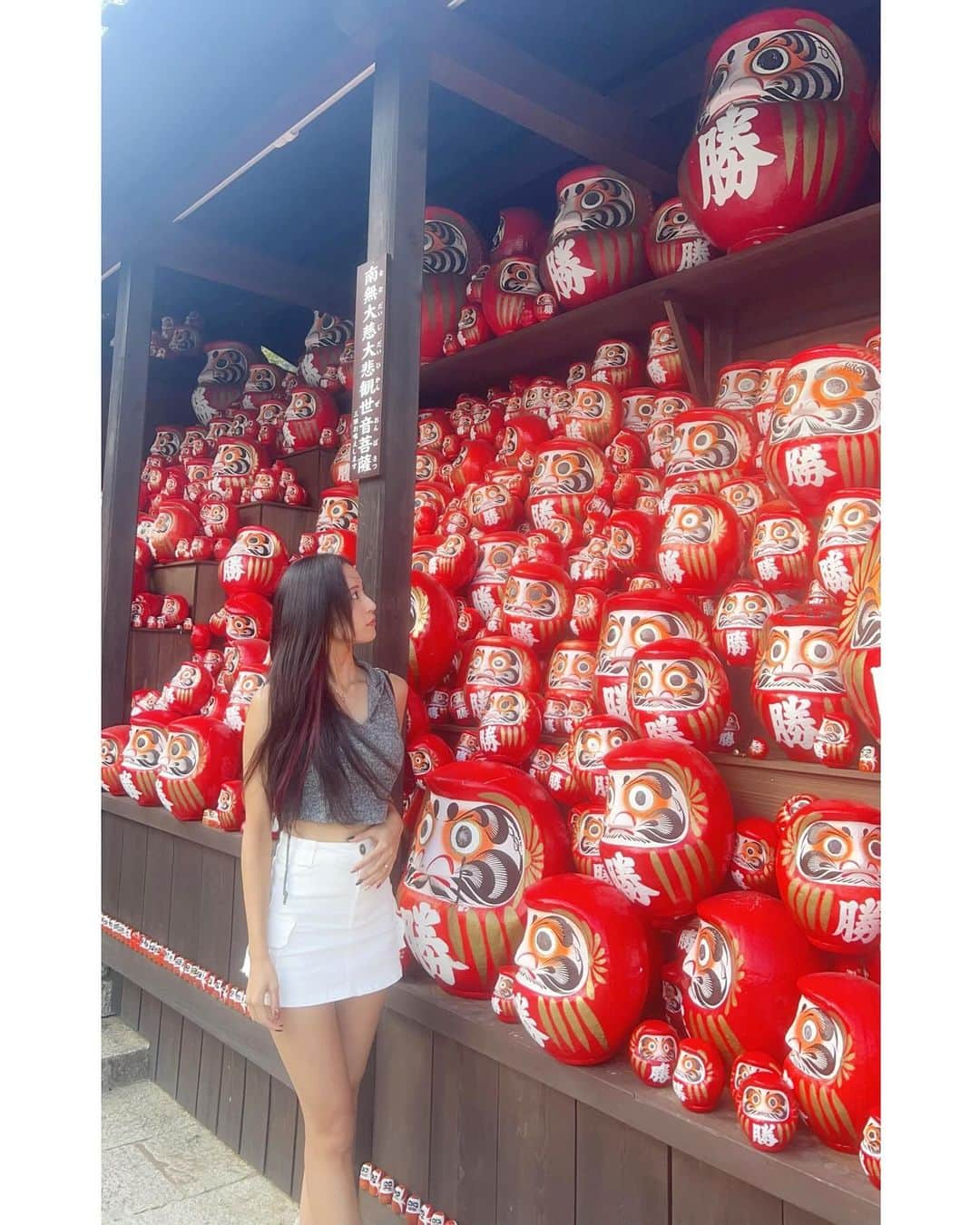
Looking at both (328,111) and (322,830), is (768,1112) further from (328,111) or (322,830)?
(328,111)

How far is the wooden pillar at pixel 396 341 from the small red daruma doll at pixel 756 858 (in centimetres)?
99

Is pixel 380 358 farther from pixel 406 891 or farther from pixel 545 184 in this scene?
→ pixel 545 184

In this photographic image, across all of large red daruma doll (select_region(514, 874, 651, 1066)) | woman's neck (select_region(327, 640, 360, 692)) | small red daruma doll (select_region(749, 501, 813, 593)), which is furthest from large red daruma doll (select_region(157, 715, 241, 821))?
small red daruma doll (select_region(749, 501, 813, 593))

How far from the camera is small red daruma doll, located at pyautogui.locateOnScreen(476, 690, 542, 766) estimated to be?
2.45 meters

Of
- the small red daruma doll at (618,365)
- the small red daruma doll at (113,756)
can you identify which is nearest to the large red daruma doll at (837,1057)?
the small red daruma doll at (618,365)

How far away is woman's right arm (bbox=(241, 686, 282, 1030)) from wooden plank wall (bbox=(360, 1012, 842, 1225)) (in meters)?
0.53

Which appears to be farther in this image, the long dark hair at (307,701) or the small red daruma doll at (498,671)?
the small red daruma doll at (498,671)

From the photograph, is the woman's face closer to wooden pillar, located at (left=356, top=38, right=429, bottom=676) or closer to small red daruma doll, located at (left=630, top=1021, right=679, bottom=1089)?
wooden pillar, located at (left=356, top=38, right=429, bottom=676)

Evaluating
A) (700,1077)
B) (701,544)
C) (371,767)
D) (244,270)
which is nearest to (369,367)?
(701,544)

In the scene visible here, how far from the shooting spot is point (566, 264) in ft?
11.5

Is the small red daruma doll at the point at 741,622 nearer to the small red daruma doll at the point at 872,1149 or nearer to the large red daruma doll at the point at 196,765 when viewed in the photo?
the small red daruma doll at the point at 872,1149

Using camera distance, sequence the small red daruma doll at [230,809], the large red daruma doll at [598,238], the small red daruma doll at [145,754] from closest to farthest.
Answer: the small red daruma doll at [230,809] → the small red daruma doll at [145,754] → the large red daruma doll at [598,238]

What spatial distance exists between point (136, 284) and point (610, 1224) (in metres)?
4.31

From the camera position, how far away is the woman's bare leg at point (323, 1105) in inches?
72.1
